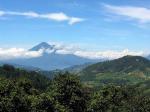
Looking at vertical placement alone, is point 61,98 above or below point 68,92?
below

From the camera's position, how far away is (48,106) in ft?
380

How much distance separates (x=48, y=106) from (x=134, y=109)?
71.5m

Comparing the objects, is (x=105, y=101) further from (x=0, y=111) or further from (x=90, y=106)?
(x=0, y=111)

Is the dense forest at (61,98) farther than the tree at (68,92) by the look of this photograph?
No

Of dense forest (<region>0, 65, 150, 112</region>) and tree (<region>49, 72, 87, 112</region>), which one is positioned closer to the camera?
dense forest (<region>0, 65, 150, 112</region>)

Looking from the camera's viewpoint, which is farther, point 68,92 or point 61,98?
point 68,92

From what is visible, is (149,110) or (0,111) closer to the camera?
(0,111)

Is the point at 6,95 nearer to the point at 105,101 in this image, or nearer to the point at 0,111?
the point at 0,111

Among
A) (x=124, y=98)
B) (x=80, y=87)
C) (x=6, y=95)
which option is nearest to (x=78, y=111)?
(x=80, y=87)

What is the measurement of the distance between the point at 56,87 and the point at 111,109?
30.8 meters

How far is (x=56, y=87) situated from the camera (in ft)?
421

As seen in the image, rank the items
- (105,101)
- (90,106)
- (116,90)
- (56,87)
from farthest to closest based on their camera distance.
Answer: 1. (116,90)
2. (105,101)
3. (90,106)
4. (56,87)

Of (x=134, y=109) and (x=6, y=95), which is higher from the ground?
(x=6, y=95)

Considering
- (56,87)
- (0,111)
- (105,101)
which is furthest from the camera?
(105,101)
